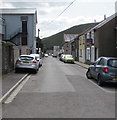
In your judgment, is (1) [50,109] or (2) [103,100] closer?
(1) [50,109]

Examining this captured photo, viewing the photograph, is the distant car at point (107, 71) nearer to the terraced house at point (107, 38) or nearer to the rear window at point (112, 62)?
the rear window at point (112, 62)

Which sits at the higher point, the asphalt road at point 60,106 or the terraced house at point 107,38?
the terraced house at point 107,38

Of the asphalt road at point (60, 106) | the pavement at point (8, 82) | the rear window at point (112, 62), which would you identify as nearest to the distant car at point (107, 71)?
the rear window at point (112, 62)

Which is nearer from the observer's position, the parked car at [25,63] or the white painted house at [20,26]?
the parked car at [25,63]

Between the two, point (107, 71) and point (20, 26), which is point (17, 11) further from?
point (107, 71)

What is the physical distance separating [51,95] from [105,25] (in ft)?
59.4

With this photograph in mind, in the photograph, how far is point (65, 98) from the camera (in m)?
7.53

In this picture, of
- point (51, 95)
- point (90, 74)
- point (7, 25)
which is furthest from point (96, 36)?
point (7, 25)

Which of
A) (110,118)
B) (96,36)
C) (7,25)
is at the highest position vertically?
(7,25)

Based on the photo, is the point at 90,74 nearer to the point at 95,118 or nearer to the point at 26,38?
the point at 95,118

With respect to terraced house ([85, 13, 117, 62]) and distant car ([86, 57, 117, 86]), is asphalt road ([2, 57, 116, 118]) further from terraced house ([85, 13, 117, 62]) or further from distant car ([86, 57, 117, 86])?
terraced house ([85, 13, 117, 62])

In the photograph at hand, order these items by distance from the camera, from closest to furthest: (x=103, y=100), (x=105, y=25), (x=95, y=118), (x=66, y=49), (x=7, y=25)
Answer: (x=95, y=118) → (x=103, y=100) → (x=105, y=25) → (x=7, y=25) → (x=66, y=49)

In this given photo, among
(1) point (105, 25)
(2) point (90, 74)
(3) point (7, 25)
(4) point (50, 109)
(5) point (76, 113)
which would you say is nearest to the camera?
(5) point (76, 113)

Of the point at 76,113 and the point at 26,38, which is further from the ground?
the point at 26,38
